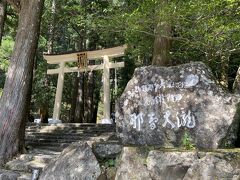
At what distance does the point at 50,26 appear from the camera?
55.9 ft

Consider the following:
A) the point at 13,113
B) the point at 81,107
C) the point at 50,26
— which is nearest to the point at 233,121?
the point at 13,113

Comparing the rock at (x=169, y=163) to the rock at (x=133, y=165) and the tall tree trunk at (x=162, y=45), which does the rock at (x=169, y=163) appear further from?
the tall tree trunk at (x=162, y=45)

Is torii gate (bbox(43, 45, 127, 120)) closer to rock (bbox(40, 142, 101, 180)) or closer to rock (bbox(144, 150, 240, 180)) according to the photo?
rock (bbox(40, 142, 101, 180))

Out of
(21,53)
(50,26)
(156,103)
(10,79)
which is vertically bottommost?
(156,103)

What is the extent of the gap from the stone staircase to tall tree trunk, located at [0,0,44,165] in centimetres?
46

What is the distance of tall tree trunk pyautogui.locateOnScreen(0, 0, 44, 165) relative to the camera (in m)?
8.17

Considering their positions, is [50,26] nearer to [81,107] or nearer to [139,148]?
[81,107]

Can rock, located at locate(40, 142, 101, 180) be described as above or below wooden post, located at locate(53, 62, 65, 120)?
below

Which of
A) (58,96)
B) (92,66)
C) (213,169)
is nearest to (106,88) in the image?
(92,66)

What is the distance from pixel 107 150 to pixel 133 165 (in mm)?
1012

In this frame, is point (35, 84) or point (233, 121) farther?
point (35, 84)

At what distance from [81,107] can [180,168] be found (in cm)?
1223

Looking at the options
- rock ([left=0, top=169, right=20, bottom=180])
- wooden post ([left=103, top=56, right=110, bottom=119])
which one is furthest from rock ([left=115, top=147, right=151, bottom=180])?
wooden post ([left=103, top=56, right=110, bottom=119])

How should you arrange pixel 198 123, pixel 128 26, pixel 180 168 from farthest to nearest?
pixel 128 26, pixel 198 123, pixel 180 168
